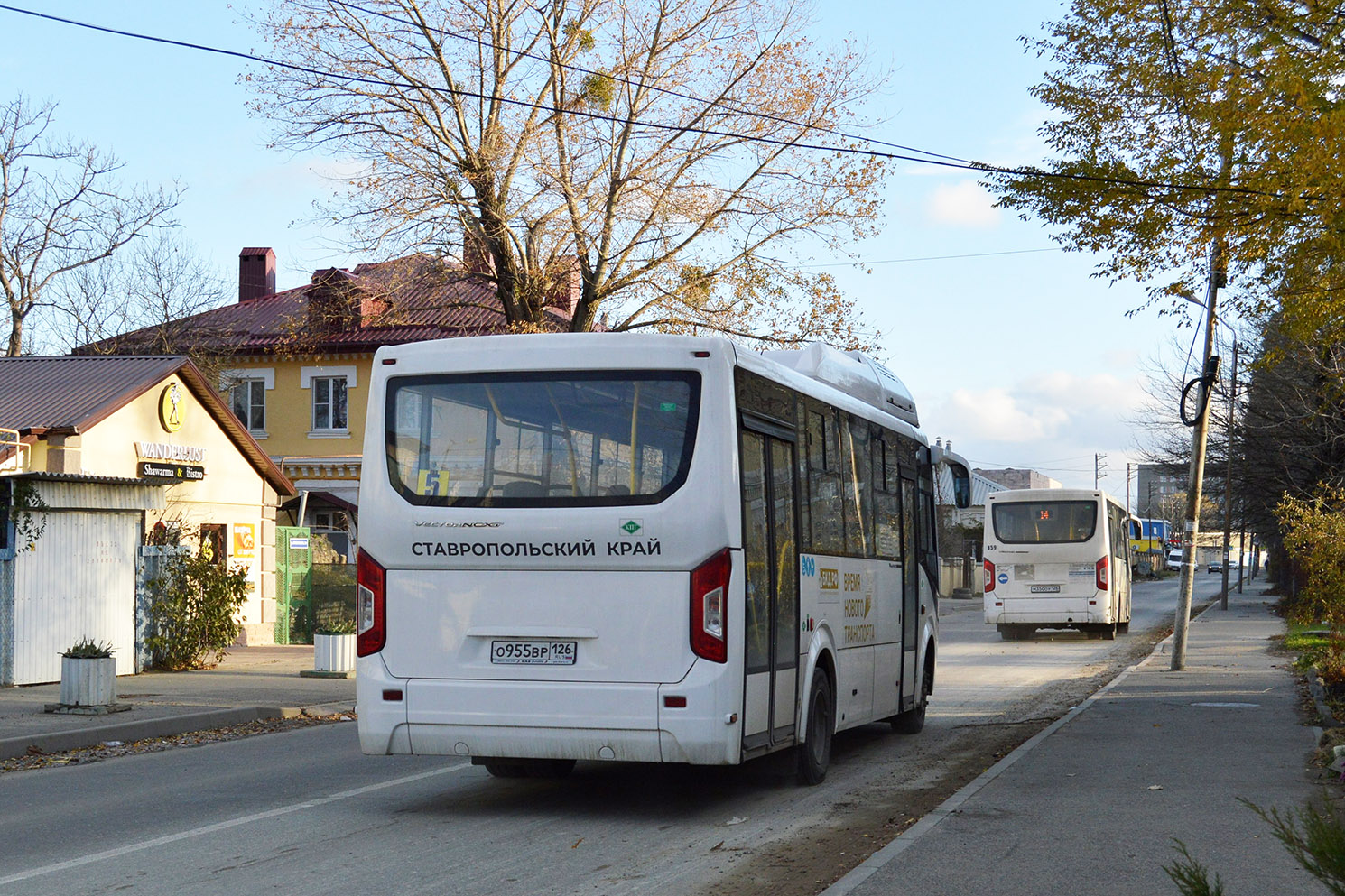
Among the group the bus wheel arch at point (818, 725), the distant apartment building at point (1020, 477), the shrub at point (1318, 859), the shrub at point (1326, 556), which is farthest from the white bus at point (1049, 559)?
the distant apartment building at point (1020, 477)

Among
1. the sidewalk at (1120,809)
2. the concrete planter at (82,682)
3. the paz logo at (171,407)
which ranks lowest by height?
the sidewalk at (1120,809)

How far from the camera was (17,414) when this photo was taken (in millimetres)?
21984

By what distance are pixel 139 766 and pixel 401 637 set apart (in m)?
4.36

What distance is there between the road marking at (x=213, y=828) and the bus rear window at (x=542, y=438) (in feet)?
7.22

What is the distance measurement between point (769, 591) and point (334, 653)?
12.5m

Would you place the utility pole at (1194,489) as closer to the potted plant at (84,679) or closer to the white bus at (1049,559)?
the white bus at (1049,559)

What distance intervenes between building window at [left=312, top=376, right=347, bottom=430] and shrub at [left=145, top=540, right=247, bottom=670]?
2306 cm

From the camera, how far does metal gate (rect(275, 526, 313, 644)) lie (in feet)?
91.1

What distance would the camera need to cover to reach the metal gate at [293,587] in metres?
27.8

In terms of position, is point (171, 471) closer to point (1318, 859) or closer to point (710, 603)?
point (710, 603)

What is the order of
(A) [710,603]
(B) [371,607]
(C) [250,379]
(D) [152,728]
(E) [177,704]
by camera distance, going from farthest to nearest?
(C) [250,379] → (E) [177,704] → (D) [152,728] → (B) [371,607] → (A) [710,603]

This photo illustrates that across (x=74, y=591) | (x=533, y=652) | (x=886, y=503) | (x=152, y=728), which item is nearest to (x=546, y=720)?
(x=533, y=652)

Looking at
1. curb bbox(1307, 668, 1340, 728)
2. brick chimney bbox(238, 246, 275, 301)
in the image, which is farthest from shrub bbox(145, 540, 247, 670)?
brick chimney bbox(238, 246, 275, 301)

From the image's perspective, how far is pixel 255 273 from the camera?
174ft
